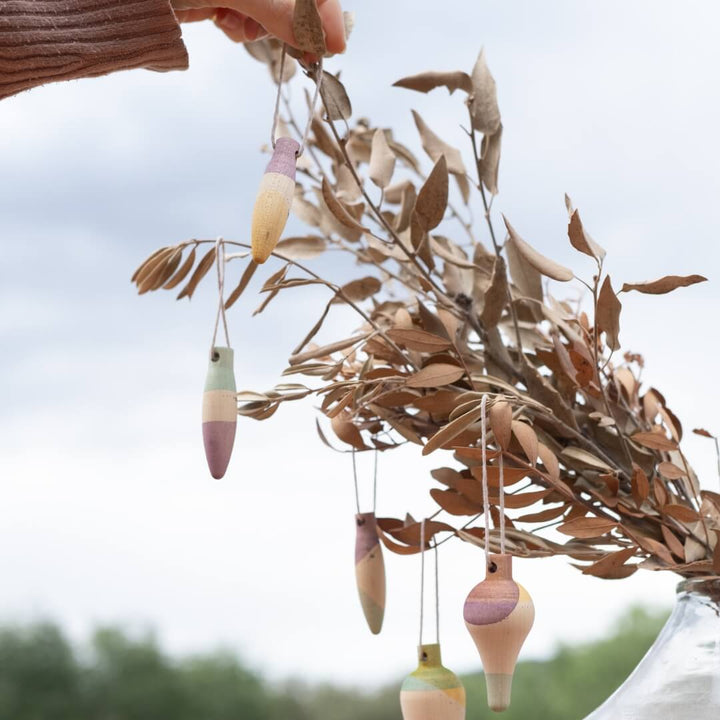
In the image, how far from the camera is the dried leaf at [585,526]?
359mm

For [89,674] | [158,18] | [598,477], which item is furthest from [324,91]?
[89,674]

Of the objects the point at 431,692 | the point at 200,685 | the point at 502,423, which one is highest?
the point at 502,423

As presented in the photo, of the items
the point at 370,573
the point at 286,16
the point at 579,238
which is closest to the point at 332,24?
the point at 286,16

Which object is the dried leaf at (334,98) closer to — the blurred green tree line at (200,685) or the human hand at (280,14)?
the human hand at (280,14)

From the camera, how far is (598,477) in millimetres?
394

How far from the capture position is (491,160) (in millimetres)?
411

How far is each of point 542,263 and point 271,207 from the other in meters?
0.11

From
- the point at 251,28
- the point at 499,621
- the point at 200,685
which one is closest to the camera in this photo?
the point at 499,621

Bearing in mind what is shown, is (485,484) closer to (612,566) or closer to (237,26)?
(612,566)

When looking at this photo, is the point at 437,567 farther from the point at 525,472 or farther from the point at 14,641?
Result: the point at 14,641

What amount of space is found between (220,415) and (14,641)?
13.4ft

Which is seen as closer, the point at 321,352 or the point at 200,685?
the point at 321,352

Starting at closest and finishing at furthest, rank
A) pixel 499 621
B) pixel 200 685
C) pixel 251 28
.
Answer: pixel 499 621 < pixel 251 28 < pixel 200 685

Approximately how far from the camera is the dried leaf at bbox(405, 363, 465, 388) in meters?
0.36
